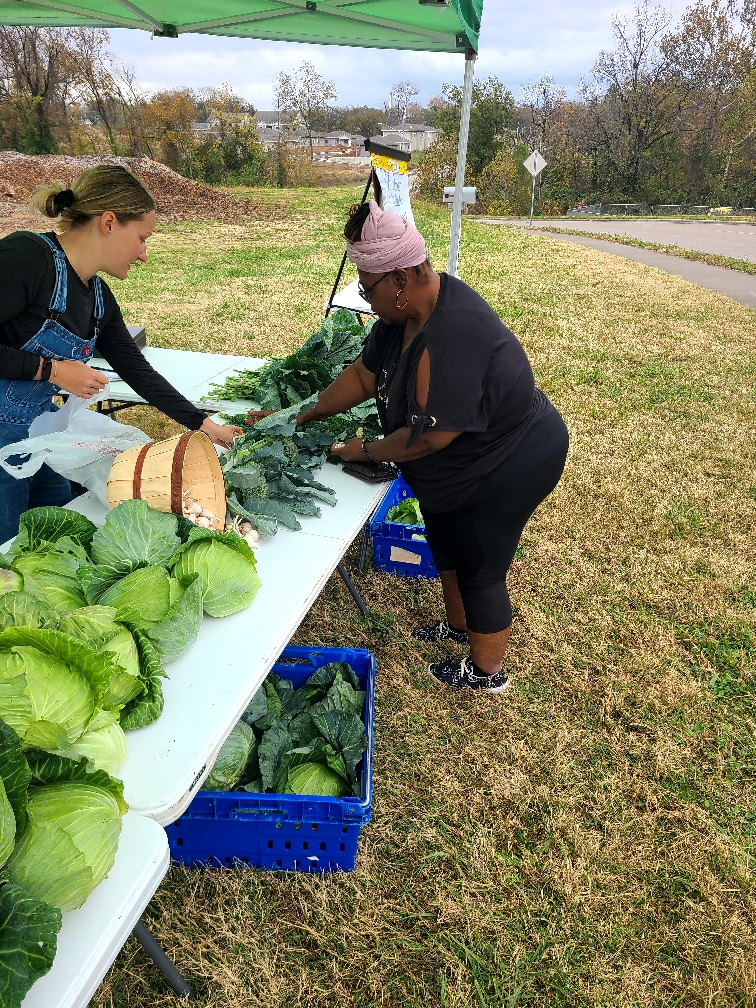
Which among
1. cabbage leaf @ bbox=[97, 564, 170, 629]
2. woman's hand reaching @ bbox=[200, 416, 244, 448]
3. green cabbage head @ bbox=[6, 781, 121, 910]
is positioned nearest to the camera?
green cabbage head @ bbox=[6, 781, 121, 910]

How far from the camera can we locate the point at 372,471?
9.30 feet

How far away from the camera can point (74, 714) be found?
1.30m

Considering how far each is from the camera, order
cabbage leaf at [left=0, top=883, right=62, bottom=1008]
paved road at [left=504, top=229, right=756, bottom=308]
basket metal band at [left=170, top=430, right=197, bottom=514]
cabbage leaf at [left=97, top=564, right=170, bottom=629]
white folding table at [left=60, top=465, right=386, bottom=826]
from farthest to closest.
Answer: paved road at [left=504, top=229, right=756, bottom=308]
basket metal band at [left=170, top=430, right=197, bottom=514]
cabbage leaf at [left=97, top=564, right=170, bottom=629]
white folding table at [left=60, top=465, right=386, bottom=826]
cabbage leaf at [left=0, top=883, right=62, bottom=1008]

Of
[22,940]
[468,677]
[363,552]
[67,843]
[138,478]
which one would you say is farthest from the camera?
[363,552]

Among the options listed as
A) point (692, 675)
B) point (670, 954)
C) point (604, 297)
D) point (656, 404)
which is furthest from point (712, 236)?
point (670, 954)

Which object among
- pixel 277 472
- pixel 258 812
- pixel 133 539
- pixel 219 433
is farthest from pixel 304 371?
pixel 258 812

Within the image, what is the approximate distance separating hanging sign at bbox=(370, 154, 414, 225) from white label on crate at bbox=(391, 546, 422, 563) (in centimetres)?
204

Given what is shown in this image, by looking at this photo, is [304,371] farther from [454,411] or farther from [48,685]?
[48,685]

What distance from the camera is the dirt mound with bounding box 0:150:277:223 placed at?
1748cm

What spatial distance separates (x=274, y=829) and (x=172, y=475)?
3.74 ft

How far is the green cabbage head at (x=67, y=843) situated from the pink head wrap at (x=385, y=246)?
5.06 ft

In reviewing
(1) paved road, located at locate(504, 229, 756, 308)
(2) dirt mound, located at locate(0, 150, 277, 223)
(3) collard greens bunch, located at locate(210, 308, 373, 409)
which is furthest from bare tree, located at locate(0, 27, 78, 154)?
(3) collard greens bunch, located at locate(210, 308, 373, 409)

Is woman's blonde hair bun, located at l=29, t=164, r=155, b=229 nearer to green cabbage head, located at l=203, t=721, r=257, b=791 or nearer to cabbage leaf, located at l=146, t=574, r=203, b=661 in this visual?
cabbage leaf, located at l=146, t=574, r=203, b=661

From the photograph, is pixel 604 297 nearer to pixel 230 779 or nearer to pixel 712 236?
pixel 230 779
